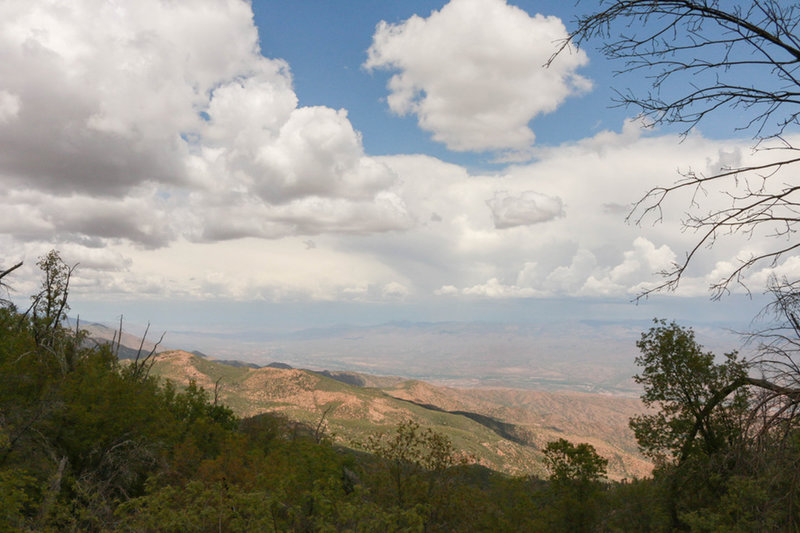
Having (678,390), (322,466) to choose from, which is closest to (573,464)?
(678,390)

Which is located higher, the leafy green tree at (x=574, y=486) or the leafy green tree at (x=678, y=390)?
the leafy green tree at (x=678, y=390)

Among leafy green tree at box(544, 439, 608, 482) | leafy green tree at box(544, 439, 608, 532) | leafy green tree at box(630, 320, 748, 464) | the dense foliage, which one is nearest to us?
the dense foliage

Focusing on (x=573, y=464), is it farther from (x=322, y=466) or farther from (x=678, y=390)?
(x=322, y=466)

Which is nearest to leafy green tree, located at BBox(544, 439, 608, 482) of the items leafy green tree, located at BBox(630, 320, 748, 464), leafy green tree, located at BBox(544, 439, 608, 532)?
leafy green tree, located at BBox(544, 439, 608, 532)

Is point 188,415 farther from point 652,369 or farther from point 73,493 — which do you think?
point 652,369

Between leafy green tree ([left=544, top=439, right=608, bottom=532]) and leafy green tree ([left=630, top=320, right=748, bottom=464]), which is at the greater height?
leafy green tree ([left=630, top=320, right=748, bottom=464])

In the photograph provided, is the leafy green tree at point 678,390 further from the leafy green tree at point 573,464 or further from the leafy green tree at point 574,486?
the leafy green tree at point 574,486

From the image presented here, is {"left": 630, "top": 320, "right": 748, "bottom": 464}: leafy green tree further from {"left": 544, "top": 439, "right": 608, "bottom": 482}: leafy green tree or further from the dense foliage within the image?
{"left": 544, "top": 439, "right": 608, "bottom": 482}: leafy green tree

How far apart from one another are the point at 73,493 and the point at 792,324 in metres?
35.6

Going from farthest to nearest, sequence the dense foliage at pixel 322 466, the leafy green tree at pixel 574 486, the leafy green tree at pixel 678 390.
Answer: the leafy green tree at pixel 574 486 → the leafy green tree at pixel 678 390 → the dense foliage at pixel 322 466

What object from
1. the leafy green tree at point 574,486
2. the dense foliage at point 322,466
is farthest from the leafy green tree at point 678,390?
the leafy green tree at point 574,486

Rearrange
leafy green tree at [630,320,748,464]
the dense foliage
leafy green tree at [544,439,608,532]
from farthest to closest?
leafy green tree at [544,439,608,532]
leafy green tree at [630,320,748,464]
the dense foliage

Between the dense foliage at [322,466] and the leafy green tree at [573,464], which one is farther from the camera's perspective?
the leafy green tree at [573,464]

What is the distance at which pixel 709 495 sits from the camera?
885 inches
